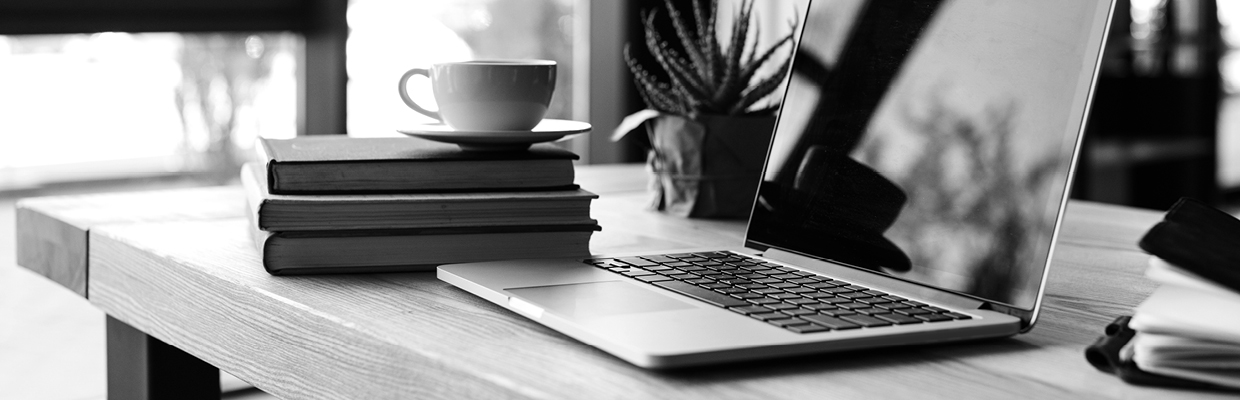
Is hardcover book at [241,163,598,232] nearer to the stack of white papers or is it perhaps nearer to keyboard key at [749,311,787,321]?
keyboard key at [749,311,787,321]

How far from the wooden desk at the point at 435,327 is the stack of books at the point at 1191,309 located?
2cm

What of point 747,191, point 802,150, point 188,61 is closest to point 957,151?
point 802,150

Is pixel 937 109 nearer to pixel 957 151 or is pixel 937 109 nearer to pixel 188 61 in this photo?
pixel 957 151

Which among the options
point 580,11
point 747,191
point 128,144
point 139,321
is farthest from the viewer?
point 580,11

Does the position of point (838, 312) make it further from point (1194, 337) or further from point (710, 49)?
point (710, 49)

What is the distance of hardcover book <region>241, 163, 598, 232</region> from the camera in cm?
73

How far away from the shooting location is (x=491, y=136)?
2.74 ft

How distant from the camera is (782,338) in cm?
49

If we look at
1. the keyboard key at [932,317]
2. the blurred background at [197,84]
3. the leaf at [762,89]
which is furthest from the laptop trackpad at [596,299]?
the blurred background at [197,84]

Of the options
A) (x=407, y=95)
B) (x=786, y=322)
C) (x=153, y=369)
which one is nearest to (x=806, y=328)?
(x=786, y=322)

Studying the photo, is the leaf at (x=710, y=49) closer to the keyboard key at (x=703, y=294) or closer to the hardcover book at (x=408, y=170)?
the hardcover book at (x=408, y=170)

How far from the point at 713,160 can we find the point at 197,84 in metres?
1.46

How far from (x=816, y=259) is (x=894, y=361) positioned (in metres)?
0.21

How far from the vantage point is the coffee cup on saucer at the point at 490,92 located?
85 centimetres
